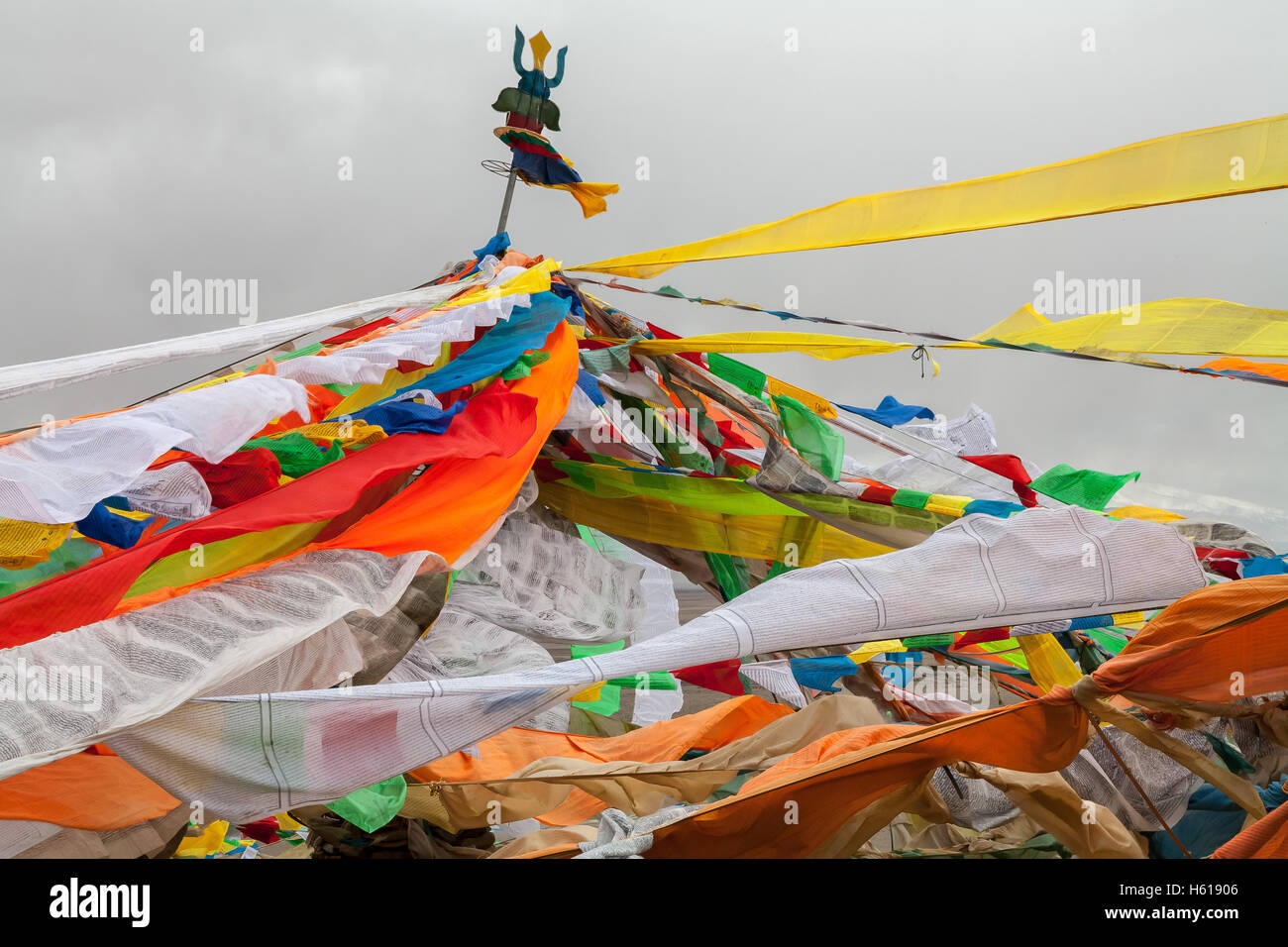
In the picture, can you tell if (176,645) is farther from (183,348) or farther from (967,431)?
(967,431)

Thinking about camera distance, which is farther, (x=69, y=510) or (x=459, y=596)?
(x=459, y=596)

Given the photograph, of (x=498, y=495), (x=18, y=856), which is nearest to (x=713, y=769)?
(x=498, y=495)

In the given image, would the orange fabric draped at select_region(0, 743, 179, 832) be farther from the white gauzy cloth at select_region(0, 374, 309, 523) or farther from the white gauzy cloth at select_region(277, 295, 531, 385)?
the white gauzy cloth at select_region(277, 295, 531, 385)

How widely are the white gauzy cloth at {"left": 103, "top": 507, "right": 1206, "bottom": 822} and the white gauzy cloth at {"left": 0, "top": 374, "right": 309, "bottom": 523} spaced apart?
0.51 meters

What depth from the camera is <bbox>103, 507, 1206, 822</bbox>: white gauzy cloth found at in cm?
167

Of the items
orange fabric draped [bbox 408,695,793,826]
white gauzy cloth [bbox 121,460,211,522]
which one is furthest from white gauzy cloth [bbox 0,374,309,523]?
orange fabric draped [bbox 408,695,793,826]

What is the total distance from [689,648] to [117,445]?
1.23m

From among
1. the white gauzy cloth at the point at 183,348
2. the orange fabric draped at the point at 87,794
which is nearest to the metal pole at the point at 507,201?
the white gauzy cloth at the point at 183,348

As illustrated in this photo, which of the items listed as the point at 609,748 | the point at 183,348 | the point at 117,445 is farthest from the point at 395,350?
the point at 609,748

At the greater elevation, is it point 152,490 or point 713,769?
point 152,490
